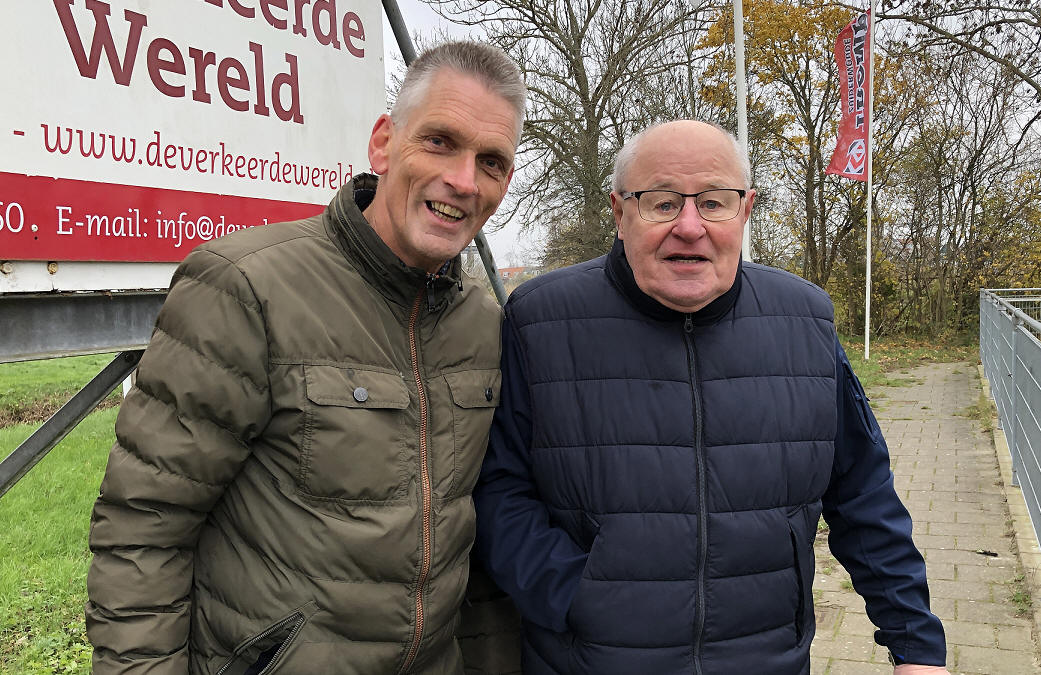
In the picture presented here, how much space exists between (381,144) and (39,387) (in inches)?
301

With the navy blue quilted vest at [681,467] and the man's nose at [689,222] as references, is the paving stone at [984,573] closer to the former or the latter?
the navy blue quilted vest at [681,467]

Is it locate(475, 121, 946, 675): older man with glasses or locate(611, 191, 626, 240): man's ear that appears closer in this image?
locate(475, 121, 946, 675): older man with glasses

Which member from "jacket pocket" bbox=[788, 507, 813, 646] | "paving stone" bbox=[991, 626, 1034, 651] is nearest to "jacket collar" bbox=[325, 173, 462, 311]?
"jacket pocket" bbox=[788, 507, 813, 646]

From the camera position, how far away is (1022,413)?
6039mm

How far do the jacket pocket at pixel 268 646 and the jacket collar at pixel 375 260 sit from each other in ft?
2.14

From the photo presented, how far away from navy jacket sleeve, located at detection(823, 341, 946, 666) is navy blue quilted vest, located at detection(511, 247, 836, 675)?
4.9 inches

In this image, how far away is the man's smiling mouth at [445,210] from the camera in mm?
1767

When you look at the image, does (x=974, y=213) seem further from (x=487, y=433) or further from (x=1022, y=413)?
(x=487, y=433)

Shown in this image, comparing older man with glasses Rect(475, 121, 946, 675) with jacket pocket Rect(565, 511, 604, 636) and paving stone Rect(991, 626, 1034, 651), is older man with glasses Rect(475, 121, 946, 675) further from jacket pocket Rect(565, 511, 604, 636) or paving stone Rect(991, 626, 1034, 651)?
paving stone Rect(991, 626, 1034, 651)

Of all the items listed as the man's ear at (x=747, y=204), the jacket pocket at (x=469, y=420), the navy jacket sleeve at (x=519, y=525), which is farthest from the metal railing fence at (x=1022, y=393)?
the jacket pocket at (x=469, y=420)

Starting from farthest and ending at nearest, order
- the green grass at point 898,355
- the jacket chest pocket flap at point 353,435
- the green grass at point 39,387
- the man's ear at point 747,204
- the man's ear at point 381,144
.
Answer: the green grass at point 898,355 < the green grass at point 39,387 < the man's ear at point 747,204 < the man's ear at point 381,144 < the jacket chest pocket flap at point 353,435

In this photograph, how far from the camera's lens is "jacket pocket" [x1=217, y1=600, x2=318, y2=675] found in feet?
5.01

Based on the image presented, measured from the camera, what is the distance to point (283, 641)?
60.7 inches

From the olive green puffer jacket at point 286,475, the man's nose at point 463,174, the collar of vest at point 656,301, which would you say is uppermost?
the man's nose at point 463,174
